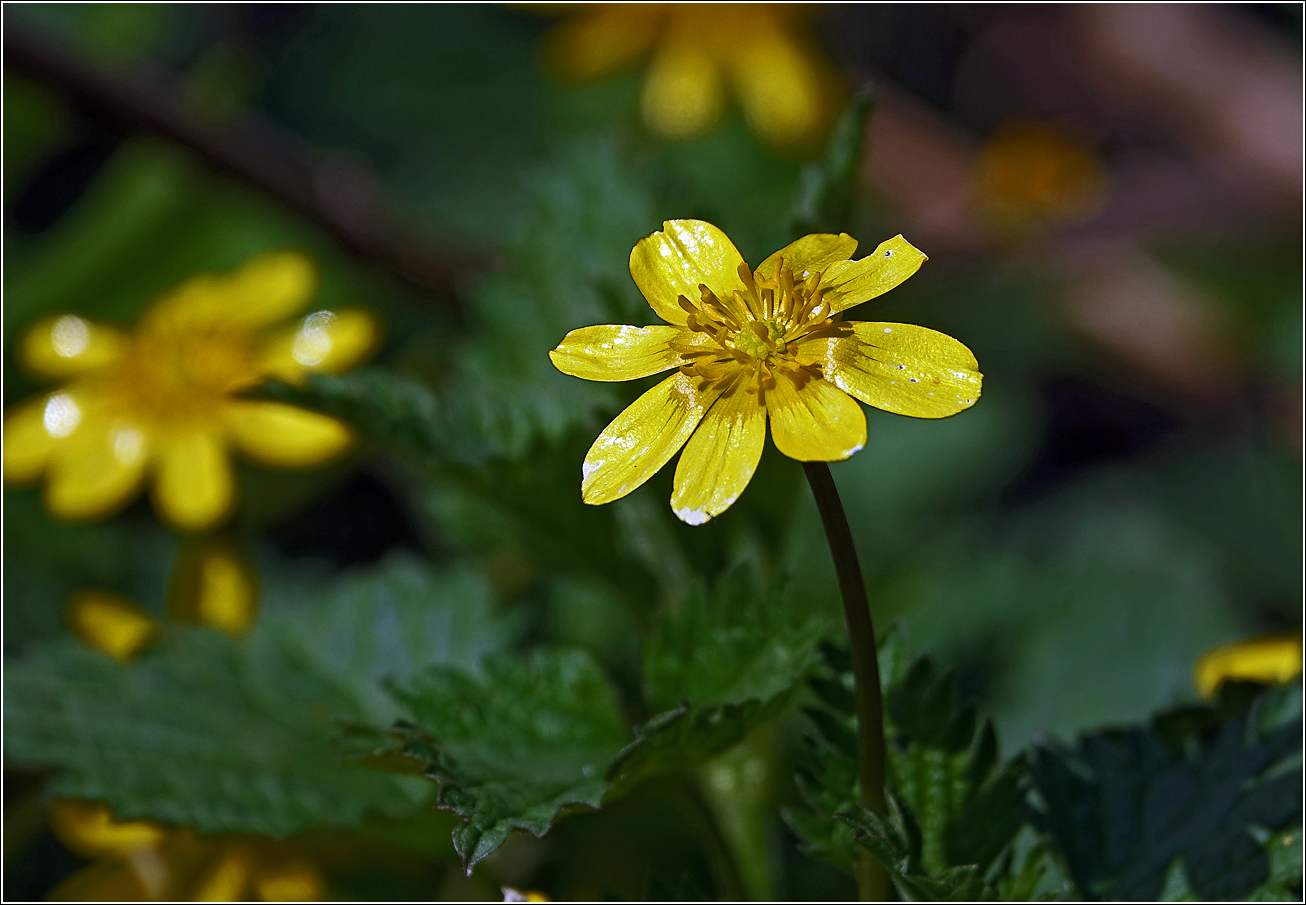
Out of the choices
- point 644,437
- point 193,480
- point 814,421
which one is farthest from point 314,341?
point 814,421

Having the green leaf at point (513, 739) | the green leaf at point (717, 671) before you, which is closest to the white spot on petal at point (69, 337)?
the green leaf at point (513, 739)

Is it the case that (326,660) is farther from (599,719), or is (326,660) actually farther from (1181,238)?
(1181,238)

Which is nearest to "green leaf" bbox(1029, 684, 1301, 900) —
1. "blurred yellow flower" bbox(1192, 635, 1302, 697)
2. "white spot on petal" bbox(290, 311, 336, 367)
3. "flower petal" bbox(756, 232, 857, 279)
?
"blurred yellow flower" bbox(1192, 635, 1302, 697)

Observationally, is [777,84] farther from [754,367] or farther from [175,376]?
[754,367]

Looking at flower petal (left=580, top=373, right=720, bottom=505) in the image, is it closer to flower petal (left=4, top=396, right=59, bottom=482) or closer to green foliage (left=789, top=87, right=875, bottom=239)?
green foliage (left=789, top=87, right=875, bottom=239)

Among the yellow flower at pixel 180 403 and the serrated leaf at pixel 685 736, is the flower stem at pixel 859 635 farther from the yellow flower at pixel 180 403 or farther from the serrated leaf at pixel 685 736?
the yellow flower at pixel 180 403

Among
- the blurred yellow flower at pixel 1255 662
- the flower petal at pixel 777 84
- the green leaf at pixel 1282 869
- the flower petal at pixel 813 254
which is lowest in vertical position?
the green leaf at pixel 1282 869
